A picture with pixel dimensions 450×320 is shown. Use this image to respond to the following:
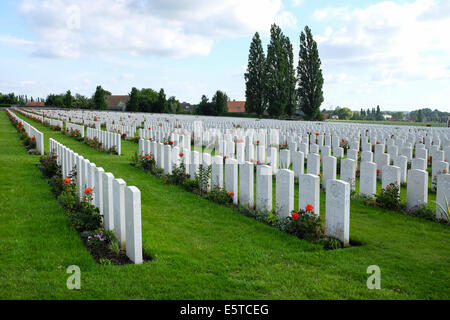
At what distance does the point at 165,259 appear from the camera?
465 centimetres

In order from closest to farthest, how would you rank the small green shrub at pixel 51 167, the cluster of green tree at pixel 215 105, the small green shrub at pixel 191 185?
the small green shrub at pixel 191 185 < the small green shrub at pixel 51 167 < the cluster of green tree at pixel 215 105

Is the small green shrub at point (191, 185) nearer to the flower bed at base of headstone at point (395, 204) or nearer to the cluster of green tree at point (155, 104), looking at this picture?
the flower bed at base of headstone at point (395, 204)

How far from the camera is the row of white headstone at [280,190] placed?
17.3 ft

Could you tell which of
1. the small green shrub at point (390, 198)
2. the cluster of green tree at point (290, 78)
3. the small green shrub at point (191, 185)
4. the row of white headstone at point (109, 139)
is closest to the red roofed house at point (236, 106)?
the cluster of green tree at point (290, 78)

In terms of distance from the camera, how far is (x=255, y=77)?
5250 cm

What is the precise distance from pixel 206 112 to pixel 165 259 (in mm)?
55740

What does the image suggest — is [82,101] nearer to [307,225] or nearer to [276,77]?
[276,77]

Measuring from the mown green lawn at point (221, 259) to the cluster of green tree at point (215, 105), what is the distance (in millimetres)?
51050

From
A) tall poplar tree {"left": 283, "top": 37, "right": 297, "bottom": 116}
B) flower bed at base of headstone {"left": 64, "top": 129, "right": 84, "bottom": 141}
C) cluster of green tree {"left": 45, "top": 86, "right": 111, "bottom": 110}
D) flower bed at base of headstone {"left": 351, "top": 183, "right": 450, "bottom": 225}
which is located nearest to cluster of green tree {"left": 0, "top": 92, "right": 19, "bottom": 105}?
cluster of green tree {"left": 45, "top": 86, "right": 111, "bottom": 110}

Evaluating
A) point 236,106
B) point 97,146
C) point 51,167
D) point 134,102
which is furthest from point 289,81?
point 51,167

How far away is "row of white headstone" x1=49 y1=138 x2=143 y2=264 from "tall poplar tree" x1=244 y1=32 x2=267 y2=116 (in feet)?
153

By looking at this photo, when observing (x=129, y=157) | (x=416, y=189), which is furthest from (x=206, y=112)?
(x=416, y=189)
